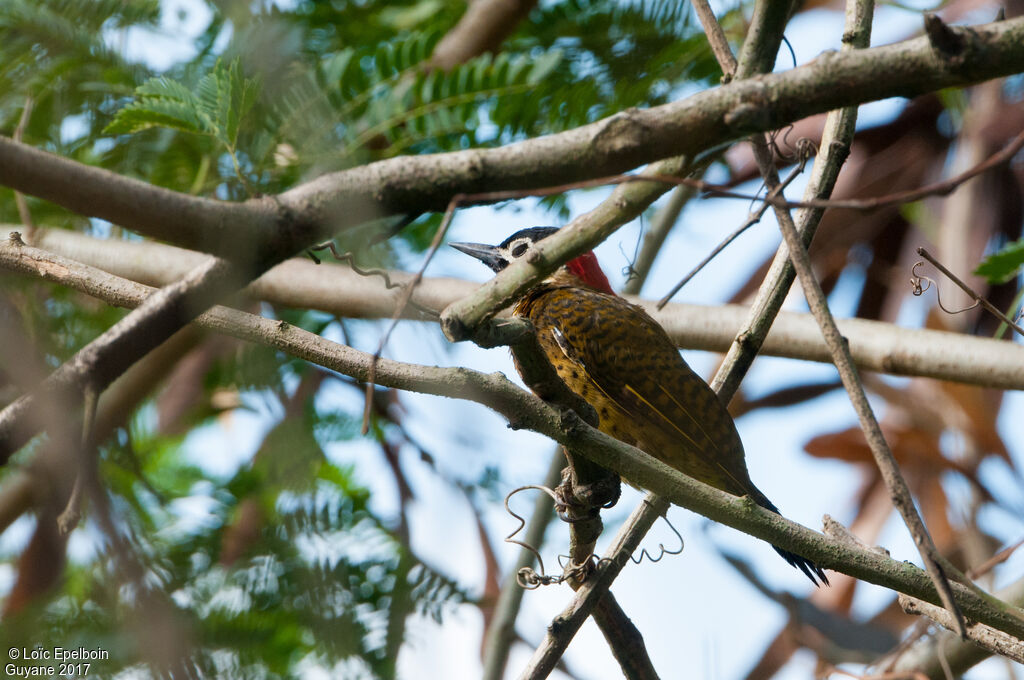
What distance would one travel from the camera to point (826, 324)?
1.55 m

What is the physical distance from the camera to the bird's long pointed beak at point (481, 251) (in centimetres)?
393

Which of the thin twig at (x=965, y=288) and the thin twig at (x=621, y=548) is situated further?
the thin twig at (x=621, y=548)

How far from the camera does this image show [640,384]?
10.4ft

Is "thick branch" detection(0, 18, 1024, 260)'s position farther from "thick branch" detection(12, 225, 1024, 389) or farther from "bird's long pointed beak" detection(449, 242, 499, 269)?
"bird's long pointed beak" detection(449, 242, 499, 269)

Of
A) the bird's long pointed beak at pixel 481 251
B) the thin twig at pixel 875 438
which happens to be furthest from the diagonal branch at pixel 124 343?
the bird's long pointed beak at pixel 481 251

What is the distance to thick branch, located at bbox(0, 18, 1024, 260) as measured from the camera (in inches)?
40.6

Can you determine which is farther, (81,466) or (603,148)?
(603,148)

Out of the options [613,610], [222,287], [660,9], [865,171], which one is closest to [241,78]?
[222,287]

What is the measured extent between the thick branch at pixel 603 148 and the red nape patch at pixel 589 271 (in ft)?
9.06

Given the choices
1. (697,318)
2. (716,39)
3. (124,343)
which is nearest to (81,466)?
(124,343)

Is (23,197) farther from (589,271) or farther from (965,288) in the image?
(965,288)

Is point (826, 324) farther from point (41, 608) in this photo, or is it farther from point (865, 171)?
point (865, 171)

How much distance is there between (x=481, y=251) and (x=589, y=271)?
0.47 m

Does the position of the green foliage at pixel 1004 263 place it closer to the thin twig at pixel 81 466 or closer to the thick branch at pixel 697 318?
the thick branch at pixel 697 318
